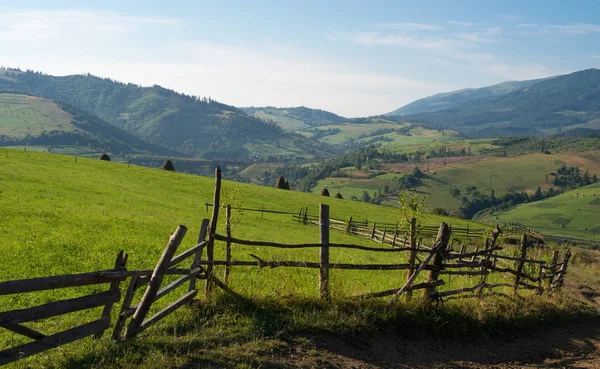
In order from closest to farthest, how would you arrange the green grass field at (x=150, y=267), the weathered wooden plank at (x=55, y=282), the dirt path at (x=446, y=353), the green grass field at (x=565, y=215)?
the weathered wooden plank at (x=55, y=282) < the green grass field at (x=150, y=267) < the dirt path at (x=446, y=353) < the green grass field at (x=565, y=215)

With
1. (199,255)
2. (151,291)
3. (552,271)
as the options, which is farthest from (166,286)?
(552,271)

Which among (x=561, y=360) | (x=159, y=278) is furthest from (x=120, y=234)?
(x=561, y=360)

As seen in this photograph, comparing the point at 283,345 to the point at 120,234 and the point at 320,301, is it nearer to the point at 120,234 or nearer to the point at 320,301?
the point at 320,301

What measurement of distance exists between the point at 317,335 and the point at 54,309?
15.8 ft

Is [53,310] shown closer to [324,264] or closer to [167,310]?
[167,310]

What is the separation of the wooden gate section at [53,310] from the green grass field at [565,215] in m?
137

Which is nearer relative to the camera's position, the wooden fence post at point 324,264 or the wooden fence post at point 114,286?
the wooden fence post at point 114,286

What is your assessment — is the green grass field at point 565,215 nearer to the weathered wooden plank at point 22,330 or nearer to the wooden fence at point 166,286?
the wooden fence at point 166,286

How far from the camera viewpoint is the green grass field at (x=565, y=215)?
13150 centimetres

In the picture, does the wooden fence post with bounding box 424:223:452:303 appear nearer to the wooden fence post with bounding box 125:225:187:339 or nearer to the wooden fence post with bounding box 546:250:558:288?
the wooden fence post with bounding box 125:225:187:339

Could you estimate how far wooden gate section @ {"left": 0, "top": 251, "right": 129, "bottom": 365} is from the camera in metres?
6.75

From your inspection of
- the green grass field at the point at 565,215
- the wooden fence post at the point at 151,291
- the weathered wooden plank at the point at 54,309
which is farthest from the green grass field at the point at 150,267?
the green grass field at the point at 565,215

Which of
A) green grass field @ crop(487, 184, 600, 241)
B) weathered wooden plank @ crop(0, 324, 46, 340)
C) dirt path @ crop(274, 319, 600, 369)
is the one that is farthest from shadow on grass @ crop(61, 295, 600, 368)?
green grass field @ crop(487, 184, 600, 241)

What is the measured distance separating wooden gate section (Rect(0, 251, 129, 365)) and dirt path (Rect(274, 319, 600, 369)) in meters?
3.10
